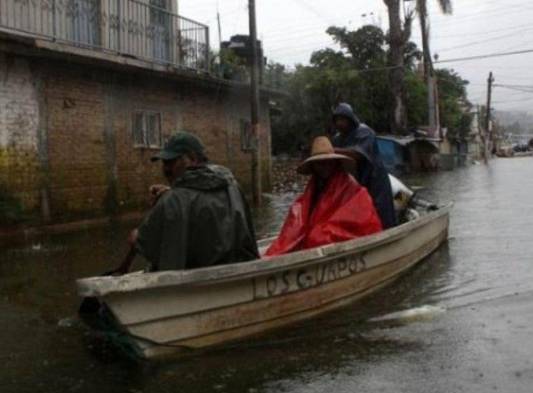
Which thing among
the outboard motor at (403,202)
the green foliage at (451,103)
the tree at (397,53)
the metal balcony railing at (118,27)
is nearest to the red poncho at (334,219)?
the outboard motor at (403,202)

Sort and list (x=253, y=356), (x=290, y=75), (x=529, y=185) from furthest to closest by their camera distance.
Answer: (x=290, y=75) < (x=529, y=185) < (x=253, y=356)

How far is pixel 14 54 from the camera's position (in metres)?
12.6

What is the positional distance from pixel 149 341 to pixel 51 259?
577cm

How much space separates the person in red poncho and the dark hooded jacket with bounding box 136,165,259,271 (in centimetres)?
160

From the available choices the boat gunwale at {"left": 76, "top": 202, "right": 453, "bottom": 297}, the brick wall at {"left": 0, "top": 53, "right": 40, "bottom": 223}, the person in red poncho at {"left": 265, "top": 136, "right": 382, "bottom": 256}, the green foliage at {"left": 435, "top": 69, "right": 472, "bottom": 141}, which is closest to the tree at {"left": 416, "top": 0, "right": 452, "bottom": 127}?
the green foliage at {"left": 435, "top": 69, "right": 472, "bottom": 141}

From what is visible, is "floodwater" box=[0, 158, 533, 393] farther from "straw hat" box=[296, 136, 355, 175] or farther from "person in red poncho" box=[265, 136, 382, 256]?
"straw hat" box=[296, 136, 355, 175]

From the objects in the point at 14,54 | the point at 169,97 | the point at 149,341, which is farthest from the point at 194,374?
the point at 169,97

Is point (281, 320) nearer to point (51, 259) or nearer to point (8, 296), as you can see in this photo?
point (8, 296)

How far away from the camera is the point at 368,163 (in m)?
8.36

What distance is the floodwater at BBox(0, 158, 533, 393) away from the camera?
5.23m

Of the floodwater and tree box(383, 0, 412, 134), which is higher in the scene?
tree box(383, 0, 412, 134)

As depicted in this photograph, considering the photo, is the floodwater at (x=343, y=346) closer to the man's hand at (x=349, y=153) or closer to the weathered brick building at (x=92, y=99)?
the man's hand at (x=349, y=153)

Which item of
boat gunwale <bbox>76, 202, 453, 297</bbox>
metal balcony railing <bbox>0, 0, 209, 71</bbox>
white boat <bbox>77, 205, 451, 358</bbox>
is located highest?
metal balcony railing <bbox>0, 0, 209, 71</bbox>

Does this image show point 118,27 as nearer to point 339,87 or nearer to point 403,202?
point 403,202
